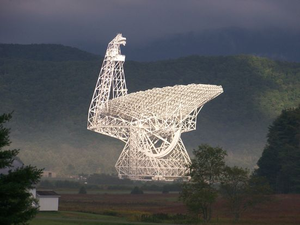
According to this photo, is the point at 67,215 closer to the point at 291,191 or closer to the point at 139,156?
the point at 291,191

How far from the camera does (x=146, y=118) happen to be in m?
79.4

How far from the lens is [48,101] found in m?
146

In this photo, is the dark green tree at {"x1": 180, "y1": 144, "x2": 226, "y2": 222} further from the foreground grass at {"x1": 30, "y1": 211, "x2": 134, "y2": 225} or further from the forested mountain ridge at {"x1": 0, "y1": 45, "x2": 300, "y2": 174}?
the forested mountain ridge at {"x1": 0, "y1": 45, "x2": 300, "y2": 174}

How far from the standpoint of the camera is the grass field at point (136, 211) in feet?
138

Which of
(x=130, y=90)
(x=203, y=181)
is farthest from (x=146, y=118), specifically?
(x=130, y=90)

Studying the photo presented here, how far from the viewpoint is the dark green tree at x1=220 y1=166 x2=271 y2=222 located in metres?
45.1

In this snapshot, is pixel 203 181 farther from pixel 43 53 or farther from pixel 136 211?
pixel 43 53

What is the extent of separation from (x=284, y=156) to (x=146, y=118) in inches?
679

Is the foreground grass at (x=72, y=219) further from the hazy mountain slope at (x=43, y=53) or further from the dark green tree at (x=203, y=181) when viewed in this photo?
the hazy mountain slope at (x=43, y=53)

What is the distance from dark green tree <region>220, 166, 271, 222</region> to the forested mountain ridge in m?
74.2

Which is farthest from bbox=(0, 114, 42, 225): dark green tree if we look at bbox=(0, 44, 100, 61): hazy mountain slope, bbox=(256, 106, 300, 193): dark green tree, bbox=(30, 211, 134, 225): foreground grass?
bbox=(0, 44, 100, 61): hazy mountain slope

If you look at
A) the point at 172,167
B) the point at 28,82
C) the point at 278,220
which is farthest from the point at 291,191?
the point at 28,82

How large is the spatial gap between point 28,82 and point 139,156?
3021 inches

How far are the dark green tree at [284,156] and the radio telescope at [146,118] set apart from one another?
6.80 m
